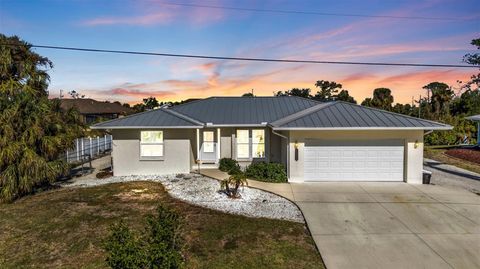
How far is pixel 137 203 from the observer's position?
1023cm

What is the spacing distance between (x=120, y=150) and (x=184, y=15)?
7356 millimetres

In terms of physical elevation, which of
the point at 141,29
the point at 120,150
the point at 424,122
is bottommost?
the point at 120,150

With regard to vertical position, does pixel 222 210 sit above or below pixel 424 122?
below

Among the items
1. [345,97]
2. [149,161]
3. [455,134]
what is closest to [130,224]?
[149,161]

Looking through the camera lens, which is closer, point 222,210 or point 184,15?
point 222,210

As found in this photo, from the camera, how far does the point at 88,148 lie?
2081 cm

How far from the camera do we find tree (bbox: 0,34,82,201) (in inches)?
416

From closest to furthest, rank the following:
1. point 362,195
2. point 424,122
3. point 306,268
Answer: point 306,268 < point 362,195 < point 424,122

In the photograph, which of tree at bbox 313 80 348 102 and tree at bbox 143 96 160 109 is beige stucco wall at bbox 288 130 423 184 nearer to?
tree at bbox 313 80 348 102

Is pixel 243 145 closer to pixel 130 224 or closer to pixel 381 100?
pixel 130 224

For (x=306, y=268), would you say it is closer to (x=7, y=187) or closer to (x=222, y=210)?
(x=222, y=210)

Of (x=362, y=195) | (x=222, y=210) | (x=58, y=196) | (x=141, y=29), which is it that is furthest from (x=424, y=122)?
(x=58, y=196)

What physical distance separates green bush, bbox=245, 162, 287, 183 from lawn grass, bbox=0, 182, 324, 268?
14.4 feet

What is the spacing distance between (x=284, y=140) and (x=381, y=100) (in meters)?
39.6
